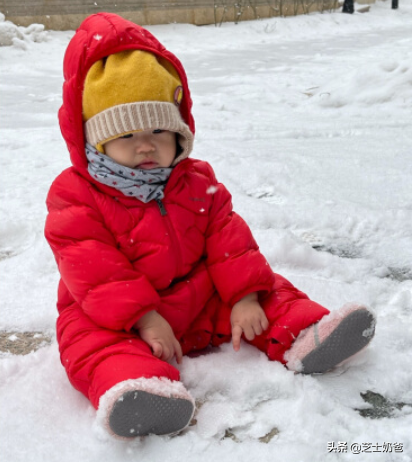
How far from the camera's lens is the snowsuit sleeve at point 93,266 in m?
1.45

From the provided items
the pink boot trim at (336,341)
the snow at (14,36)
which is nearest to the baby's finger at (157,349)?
the pink boot trim at (336,341)

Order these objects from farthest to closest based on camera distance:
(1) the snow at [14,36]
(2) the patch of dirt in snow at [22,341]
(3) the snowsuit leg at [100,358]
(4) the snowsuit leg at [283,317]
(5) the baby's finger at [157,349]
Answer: (1) the snow at [14,36], (2) the patch of dirt in snow at [22,341], (4) the snowsuit leg at [283,317], (5) the baby's finger at [157,349], (3) the snowsuit leg at [100,358]

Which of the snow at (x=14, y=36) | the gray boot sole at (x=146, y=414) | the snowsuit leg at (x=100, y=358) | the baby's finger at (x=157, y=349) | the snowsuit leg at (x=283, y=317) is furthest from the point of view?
the snow at (x=14, y=36)

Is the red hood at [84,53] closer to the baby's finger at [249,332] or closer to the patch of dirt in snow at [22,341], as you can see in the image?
the patch of dirt in snow at [22,341]

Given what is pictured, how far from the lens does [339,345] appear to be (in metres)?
1.45

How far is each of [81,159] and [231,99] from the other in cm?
385

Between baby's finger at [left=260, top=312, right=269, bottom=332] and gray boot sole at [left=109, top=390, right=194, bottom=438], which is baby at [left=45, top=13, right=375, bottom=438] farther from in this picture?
gray boot sole at [left=109, top=390, right=194, bottom=438]

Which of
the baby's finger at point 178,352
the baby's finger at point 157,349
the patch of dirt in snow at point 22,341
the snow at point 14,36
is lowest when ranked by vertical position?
the patch of dirt in snow at point 22,341

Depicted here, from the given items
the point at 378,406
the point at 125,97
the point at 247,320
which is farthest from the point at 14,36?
the point at 378,406

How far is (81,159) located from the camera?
63.2 inches

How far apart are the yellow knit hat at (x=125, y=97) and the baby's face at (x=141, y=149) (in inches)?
1.6

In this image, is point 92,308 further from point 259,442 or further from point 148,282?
point 259,442

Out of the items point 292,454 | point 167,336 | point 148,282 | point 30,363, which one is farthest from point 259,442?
point 30,363

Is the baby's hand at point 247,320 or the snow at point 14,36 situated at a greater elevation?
the snow at point 14,36
